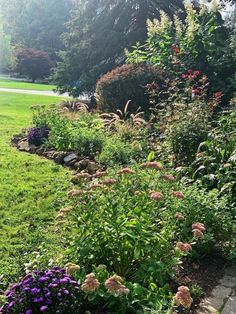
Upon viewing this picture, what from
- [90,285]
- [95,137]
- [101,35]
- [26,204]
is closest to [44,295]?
[90,285]

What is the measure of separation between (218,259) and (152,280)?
1.05m

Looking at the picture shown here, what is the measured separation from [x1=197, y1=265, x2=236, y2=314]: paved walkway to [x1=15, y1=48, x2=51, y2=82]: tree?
1338 inches

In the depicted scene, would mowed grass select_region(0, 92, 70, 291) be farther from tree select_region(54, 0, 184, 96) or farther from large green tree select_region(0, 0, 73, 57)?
large green tree select_region(0, 0, 73, 57)

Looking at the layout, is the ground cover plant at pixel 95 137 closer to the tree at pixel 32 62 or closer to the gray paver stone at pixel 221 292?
the gray paver stone at pixel 221 292

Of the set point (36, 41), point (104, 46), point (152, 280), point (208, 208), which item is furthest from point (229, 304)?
point (36, 41)

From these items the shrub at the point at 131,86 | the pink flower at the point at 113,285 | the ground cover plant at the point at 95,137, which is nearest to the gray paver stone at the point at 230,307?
the pink flower at the point at 113,285

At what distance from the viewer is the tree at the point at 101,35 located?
43.2ft

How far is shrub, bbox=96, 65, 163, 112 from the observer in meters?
8.81

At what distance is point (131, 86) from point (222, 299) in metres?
6.32

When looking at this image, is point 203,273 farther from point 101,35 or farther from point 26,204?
point 101,35

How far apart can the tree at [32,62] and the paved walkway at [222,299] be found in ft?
112

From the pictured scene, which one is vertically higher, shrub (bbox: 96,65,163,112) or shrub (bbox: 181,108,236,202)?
shrub (bbox: 96,65,163,112)

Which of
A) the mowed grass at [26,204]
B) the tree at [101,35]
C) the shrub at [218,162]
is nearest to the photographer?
the mowed grass at [26,204]

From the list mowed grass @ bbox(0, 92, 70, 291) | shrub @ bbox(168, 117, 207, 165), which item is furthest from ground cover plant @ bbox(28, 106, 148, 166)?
shrub @ bbox(168, 117, 207, 165)
